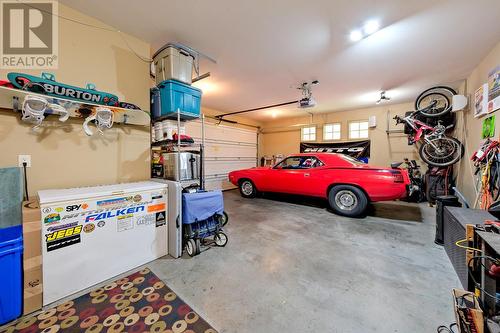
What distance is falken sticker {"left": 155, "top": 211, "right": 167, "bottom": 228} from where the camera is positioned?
2203 millimetres

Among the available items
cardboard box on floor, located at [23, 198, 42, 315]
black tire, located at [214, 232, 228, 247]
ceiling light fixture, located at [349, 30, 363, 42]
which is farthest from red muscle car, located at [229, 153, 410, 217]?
cardboard box on floor, located at [23, 198, 42, 315]

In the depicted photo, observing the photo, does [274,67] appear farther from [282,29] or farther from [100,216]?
[100,216]

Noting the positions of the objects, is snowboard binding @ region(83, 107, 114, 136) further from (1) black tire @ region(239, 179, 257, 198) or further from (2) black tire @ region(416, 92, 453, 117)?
(2) black tire @ region(416, 92, 453, 117)

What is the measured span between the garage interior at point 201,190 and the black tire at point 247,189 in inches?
65.6

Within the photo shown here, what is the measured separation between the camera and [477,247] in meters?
1.49

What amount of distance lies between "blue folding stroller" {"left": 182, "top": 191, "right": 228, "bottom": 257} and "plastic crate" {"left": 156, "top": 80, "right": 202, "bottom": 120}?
3.58 ft

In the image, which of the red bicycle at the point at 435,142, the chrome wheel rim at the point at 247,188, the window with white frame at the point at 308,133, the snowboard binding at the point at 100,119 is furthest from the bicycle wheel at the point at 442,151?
the snowboard binding at the point at 100,119

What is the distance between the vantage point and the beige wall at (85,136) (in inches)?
72.3

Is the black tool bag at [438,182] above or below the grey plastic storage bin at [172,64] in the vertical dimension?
below

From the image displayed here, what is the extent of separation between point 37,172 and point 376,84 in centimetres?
584

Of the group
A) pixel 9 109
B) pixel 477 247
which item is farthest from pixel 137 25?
pixel 477 247

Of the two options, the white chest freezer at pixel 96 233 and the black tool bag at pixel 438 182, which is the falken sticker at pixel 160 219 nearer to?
the white chest freezer at pixel 96 233

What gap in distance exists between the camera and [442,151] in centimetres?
440

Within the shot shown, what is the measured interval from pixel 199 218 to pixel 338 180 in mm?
2969
